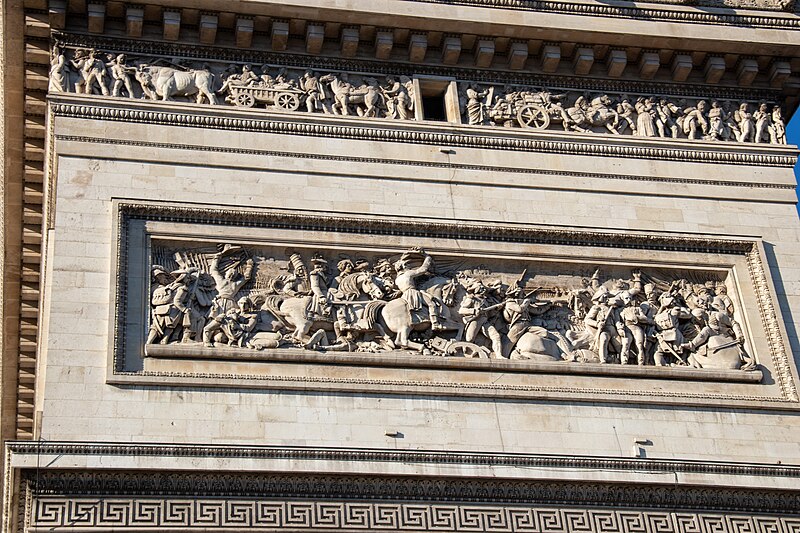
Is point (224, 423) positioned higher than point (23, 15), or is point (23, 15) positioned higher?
point (23, 15)

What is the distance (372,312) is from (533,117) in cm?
342

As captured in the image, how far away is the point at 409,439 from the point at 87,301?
330cm

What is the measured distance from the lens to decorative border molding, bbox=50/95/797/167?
16.0 m

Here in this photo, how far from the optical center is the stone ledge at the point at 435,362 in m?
14.6

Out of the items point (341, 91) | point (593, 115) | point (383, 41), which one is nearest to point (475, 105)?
point (383, 41)

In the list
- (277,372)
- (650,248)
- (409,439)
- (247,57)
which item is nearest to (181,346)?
(277,372)

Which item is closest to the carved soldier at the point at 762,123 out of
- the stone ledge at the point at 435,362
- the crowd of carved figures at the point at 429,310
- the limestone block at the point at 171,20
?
the crowd of carved figures at the point at 429,310

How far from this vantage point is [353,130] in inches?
653

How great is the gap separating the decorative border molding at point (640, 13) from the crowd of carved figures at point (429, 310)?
3.27 metres

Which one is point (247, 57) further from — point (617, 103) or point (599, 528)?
point (599, 528)

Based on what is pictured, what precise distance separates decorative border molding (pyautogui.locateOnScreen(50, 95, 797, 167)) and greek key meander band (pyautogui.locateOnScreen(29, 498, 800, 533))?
174 inches

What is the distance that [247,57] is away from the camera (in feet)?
55.7

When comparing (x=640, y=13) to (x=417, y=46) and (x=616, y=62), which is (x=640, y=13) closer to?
(x=616, y=62)

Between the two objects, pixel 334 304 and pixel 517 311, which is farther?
pixel 517 311
